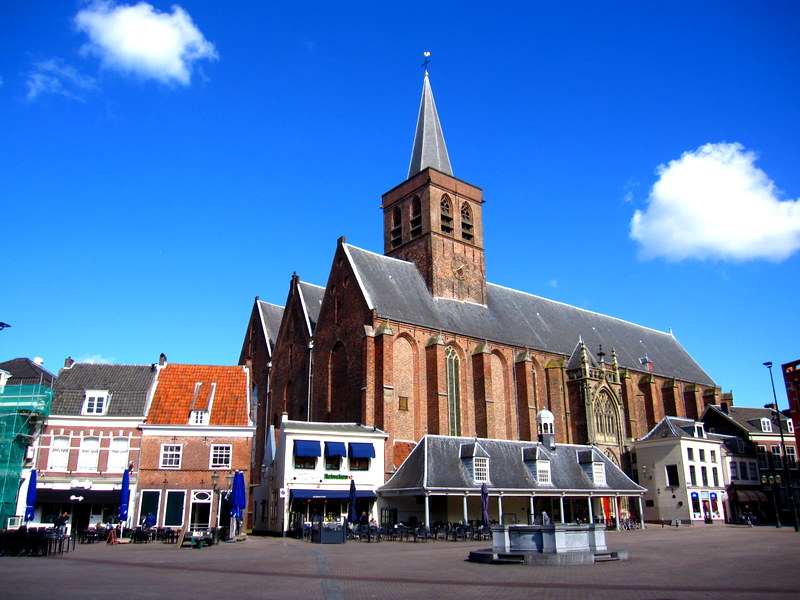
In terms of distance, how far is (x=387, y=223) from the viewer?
5569cm

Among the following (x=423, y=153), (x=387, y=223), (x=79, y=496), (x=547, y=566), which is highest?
(x=423, y=153)

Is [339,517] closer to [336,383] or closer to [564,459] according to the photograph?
[336,383]

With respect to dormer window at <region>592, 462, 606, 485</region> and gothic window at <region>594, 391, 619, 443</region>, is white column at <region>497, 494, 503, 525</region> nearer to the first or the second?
dormer window at <region>592, 462, 606, 485</region>

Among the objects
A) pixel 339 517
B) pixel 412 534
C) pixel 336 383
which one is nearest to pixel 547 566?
pixel 412 534

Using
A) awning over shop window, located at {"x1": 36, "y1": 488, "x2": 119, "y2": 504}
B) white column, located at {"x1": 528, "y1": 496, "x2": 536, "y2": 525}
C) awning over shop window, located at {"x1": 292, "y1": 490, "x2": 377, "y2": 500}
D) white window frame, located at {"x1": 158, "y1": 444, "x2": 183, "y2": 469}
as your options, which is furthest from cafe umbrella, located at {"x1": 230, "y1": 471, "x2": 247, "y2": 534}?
white column, located at {"x1": 528, "y1": 496, "x2": 536, "y2": 525}

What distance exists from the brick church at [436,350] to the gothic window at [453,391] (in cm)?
10

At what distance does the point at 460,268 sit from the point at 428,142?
11.4m

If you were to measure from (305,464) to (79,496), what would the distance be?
1153 centimetres

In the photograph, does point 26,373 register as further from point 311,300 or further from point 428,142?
point 428,142

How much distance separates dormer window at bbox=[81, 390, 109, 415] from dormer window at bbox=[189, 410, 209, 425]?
4.53 m

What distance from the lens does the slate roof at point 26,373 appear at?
37781 millimetres

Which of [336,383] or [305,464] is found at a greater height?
[336,383]

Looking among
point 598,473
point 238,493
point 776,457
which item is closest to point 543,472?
point 598,473

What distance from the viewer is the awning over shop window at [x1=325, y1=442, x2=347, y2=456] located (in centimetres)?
3681
